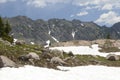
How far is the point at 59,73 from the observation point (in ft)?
106

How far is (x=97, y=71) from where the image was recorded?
118 ft

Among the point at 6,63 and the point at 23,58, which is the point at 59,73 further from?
the point at 6,63

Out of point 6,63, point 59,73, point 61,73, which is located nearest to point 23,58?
point 6,63

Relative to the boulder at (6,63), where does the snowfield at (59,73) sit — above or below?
below

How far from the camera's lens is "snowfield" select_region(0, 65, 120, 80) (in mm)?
28969

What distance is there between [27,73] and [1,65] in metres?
2.89

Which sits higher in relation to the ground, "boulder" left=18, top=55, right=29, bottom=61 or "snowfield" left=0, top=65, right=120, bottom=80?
"boulder" left=18, top=55, right=29, bottom=61

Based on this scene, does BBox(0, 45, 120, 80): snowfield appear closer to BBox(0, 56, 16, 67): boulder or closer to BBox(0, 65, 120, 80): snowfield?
BBox(0, 65, 120, 80): snowfield

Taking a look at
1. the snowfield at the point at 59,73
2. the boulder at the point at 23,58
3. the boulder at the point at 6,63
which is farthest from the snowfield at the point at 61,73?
the boulder at the point at 23,58

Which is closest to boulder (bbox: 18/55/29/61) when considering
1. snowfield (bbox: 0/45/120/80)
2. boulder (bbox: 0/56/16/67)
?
snowfield (bbox: 0/45/120/80)

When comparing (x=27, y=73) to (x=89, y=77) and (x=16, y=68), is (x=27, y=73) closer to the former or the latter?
(x=16, y=68)

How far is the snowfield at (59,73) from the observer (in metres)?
29.0

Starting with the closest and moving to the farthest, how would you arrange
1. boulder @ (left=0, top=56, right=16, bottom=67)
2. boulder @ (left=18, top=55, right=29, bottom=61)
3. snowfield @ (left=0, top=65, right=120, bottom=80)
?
snowfield @ (left=0, top=65, right=120, bottom=80) → boulder @ (left=0, top=56, right=16, bottom=67) → boulder @ (left=18, top=55, right=29, bottom=61)

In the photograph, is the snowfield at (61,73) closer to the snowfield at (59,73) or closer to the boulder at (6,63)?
the snowfield at (59,73)
